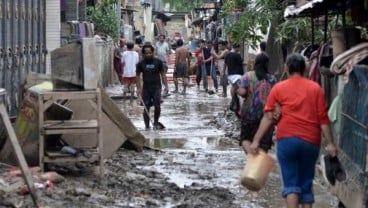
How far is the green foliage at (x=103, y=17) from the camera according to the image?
29.5 metres

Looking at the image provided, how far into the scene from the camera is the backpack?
9.59 metres

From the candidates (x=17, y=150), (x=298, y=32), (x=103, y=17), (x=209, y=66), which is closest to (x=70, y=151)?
(x=17, y=150)

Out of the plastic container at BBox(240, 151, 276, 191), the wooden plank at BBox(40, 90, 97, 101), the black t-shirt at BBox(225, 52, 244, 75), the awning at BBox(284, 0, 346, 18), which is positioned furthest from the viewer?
the black t-shirt at BBox(225, 52, 244, 75)

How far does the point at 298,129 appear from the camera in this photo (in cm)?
733

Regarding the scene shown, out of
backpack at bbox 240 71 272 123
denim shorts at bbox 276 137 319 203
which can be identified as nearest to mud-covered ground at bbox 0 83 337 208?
backpack at bbox 240 71 272 123

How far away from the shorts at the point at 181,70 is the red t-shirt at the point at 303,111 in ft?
61.2

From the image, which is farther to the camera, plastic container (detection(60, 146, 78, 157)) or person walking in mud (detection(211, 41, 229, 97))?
person walking in mud (detection(211, 41, 229, 97))

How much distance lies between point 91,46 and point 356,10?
3.31 metres

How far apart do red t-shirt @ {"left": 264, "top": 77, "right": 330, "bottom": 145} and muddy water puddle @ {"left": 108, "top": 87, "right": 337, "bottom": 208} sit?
194 centimetres

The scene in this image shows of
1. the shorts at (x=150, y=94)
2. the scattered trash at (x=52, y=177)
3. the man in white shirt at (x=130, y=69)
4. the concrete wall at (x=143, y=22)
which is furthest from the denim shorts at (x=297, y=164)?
the concrete wall at (x=143, y=22)

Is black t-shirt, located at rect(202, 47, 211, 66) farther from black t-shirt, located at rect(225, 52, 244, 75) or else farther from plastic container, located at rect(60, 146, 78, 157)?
plastic container, located at rect(60, 146, 78, 157)

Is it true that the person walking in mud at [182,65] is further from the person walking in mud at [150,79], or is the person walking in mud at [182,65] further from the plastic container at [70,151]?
the plastic container at [70,151]

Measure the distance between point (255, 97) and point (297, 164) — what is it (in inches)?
88.5

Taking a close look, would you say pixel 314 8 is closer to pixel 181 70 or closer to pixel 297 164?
pixel 297 164
